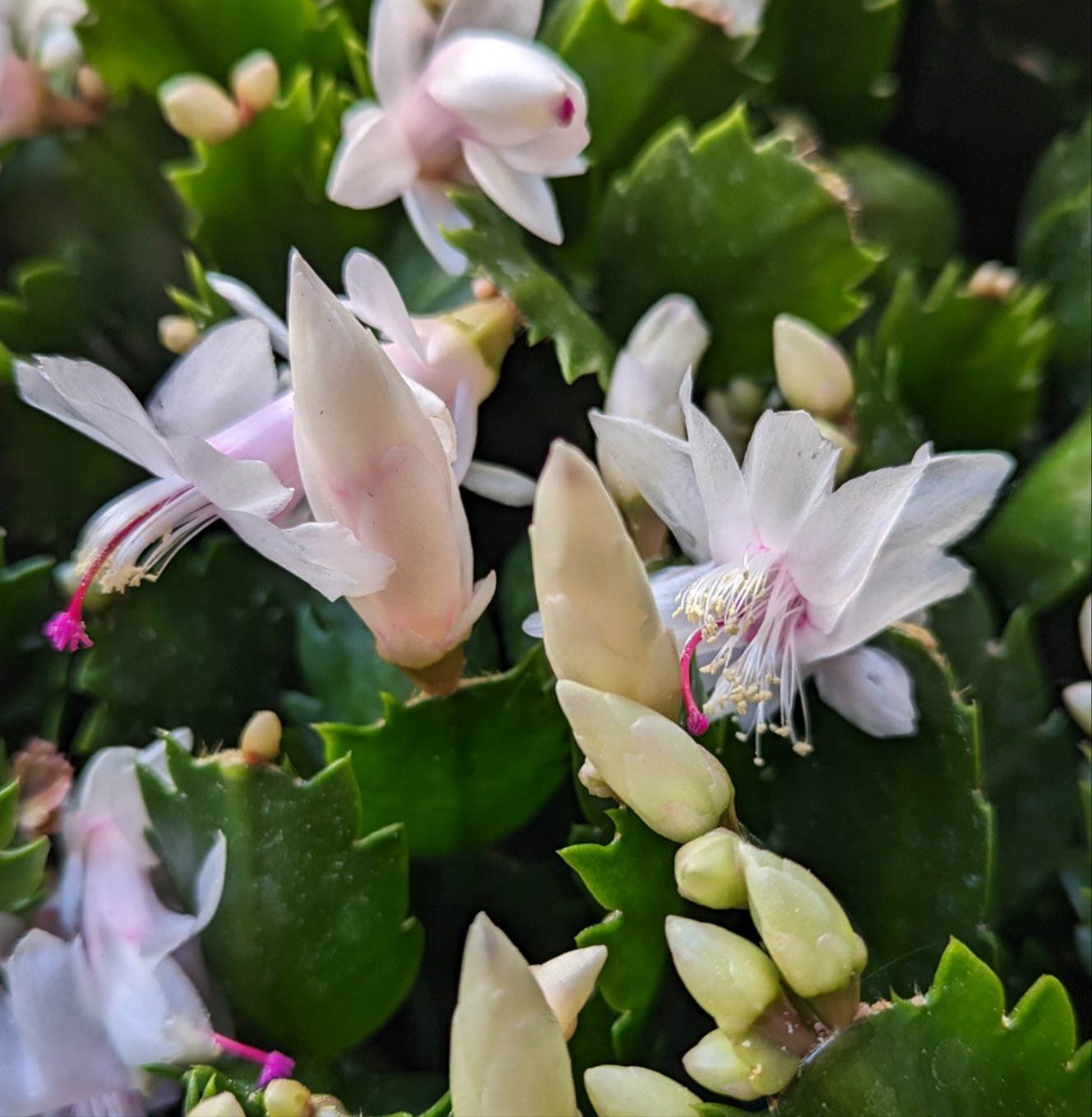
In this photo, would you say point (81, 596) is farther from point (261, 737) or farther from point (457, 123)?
point (457, 123)

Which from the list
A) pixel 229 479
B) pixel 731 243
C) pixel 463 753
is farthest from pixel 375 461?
pixel 731 243

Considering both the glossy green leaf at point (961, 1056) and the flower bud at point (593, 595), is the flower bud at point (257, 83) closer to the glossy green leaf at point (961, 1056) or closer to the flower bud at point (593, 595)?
the flower bud at point (593, 595)

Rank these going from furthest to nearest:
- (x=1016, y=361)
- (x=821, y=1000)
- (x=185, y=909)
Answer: (x=1016, y=361) → (x=185, y=909) → (x=821, y=1000)

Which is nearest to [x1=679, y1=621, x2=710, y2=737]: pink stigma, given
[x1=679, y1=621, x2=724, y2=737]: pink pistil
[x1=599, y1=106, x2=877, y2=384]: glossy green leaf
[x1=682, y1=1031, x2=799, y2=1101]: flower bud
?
[x1=679, y1=621, x2=724, y2=737]: pink pistil

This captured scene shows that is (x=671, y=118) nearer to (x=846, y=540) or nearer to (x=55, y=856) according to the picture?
(x=846, y=540)

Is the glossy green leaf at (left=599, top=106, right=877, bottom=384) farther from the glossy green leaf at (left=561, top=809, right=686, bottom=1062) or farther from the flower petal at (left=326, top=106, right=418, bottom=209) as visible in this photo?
the glossy green leaf at (left=561, top=809, right=686, bottom=1062)

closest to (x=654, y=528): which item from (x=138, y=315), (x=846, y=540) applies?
(x=846, y=540)
